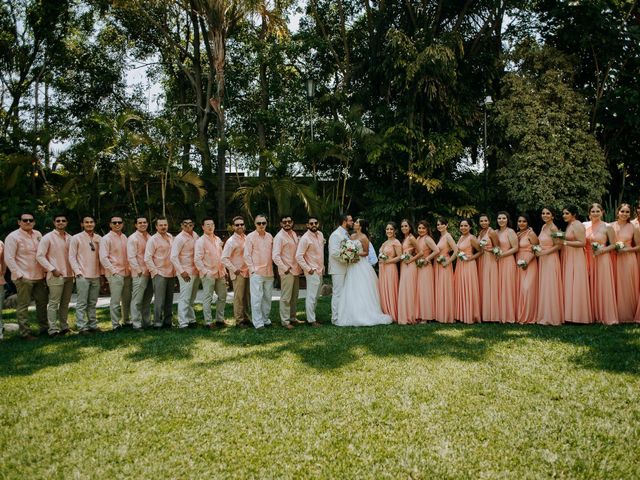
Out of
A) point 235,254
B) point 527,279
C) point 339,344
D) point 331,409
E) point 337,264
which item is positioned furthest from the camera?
point 337,264

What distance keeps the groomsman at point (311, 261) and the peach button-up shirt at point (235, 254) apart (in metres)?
1.17

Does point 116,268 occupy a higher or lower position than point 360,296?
higher

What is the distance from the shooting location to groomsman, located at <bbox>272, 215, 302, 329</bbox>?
32.9 feet

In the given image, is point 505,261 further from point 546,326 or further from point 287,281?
point 287,281

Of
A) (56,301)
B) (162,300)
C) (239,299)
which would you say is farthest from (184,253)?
(56,301)

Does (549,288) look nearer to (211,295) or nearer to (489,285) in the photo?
(489,285)

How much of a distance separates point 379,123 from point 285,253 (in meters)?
10.6

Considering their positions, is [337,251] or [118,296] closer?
[118,296]

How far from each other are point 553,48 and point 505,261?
12.6 m

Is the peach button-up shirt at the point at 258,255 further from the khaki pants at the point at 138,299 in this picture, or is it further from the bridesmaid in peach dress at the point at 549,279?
the bridesmaid in peach dress at the point at 549,279

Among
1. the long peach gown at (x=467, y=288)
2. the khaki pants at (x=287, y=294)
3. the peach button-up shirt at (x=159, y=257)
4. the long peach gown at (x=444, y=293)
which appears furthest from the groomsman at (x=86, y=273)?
the long peach gown at (x=467, y=288)

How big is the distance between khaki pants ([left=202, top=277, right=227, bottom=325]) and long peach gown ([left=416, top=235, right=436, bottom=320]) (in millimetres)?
3922

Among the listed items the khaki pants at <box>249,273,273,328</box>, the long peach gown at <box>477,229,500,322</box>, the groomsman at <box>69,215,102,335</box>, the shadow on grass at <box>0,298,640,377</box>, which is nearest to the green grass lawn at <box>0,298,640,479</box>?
the shadow on grass at <box>0,298,640,377</box>

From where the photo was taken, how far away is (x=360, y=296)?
1031 centimetres
